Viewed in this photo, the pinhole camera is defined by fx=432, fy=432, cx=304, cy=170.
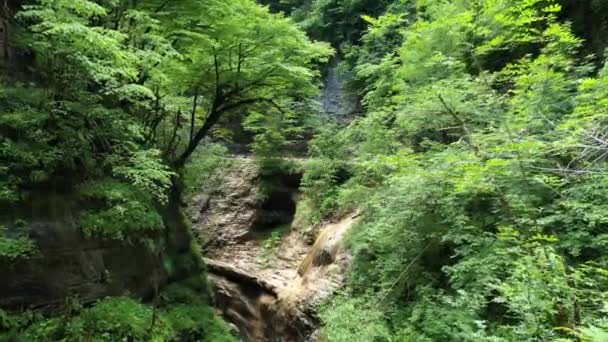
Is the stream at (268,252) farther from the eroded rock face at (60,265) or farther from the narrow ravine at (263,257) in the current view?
the eroded rock face at (60,265)

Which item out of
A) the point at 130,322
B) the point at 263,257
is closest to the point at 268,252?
the point at 263,257

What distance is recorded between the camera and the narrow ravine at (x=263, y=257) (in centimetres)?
930

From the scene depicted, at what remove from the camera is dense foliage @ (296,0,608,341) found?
4.32m

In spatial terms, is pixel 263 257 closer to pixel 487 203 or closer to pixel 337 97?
pixel 337 97

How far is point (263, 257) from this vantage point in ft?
44.3

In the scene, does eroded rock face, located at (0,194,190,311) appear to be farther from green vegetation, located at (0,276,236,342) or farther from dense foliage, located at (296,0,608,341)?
dense foliage, located at (296,0,608,341)

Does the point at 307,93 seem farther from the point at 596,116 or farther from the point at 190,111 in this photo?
the point at 596,116

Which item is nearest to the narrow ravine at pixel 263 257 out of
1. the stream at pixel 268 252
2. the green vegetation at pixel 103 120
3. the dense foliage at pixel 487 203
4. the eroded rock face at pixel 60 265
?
the stream at pixel 268 252

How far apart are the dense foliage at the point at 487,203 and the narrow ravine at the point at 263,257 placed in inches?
57.8

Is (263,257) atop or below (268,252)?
below

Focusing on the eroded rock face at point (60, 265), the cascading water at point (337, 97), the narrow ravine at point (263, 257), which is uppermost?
the cascading water at point (337, 97)

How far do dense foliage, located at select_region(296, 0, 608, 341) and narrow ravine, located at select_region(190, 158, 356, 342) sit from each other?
4.81 feet

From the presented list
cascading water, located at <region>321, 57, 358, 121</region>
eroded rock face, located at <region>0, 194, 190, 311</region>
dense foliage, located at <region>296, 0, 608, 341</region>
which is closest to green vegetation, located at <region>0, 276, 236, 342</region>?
eroded rock face, located at <region>0, 194, 190, 311</region>

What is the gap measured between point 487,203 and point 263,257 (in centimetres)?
855
